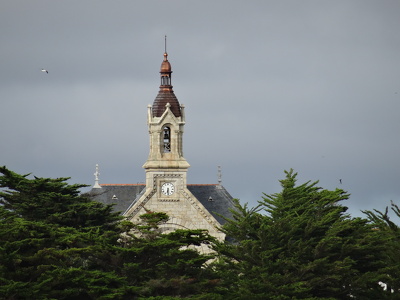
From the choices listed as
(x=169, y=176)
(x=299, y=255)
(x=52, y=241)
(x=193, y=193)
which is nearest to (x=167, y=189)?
(x=169, y=176)

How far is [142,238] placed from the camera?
91125 mm

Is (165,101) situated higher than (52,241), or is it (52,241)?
(165,101)

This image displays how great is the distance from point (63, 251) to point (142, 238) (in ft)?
15.5

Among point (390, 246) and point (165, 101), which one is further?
point (165, 101)

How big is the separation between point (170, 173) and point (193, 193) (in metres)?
3.75

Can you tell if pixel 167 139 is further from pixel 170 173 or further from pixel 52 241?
pixel 52 241

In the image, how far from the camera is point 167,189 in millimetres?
122750

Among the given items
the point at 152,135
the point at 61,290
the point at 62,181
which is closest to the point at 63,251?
the point at 61,290

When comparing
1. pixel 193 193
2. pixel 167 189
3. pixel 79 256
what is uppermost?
pixel 193 193

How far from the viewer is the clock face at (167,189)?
122688mm

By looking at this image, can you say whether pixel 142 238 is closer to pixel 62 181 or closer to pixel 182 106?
pixel 62 181

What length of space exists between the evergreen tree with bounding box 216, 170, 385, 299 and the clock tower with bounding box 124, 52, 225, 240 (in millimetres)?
20037

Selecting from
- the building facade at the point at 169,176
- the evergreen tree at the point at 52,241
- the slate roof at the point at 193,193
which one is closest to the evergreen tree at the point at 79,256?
the evergreen tree at the point at 52,241

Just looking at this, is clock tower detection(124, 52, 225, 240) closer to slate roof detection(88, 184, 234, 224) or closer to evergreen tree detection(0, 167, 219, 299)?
slate roof detection(88, 184, 234, 224)
